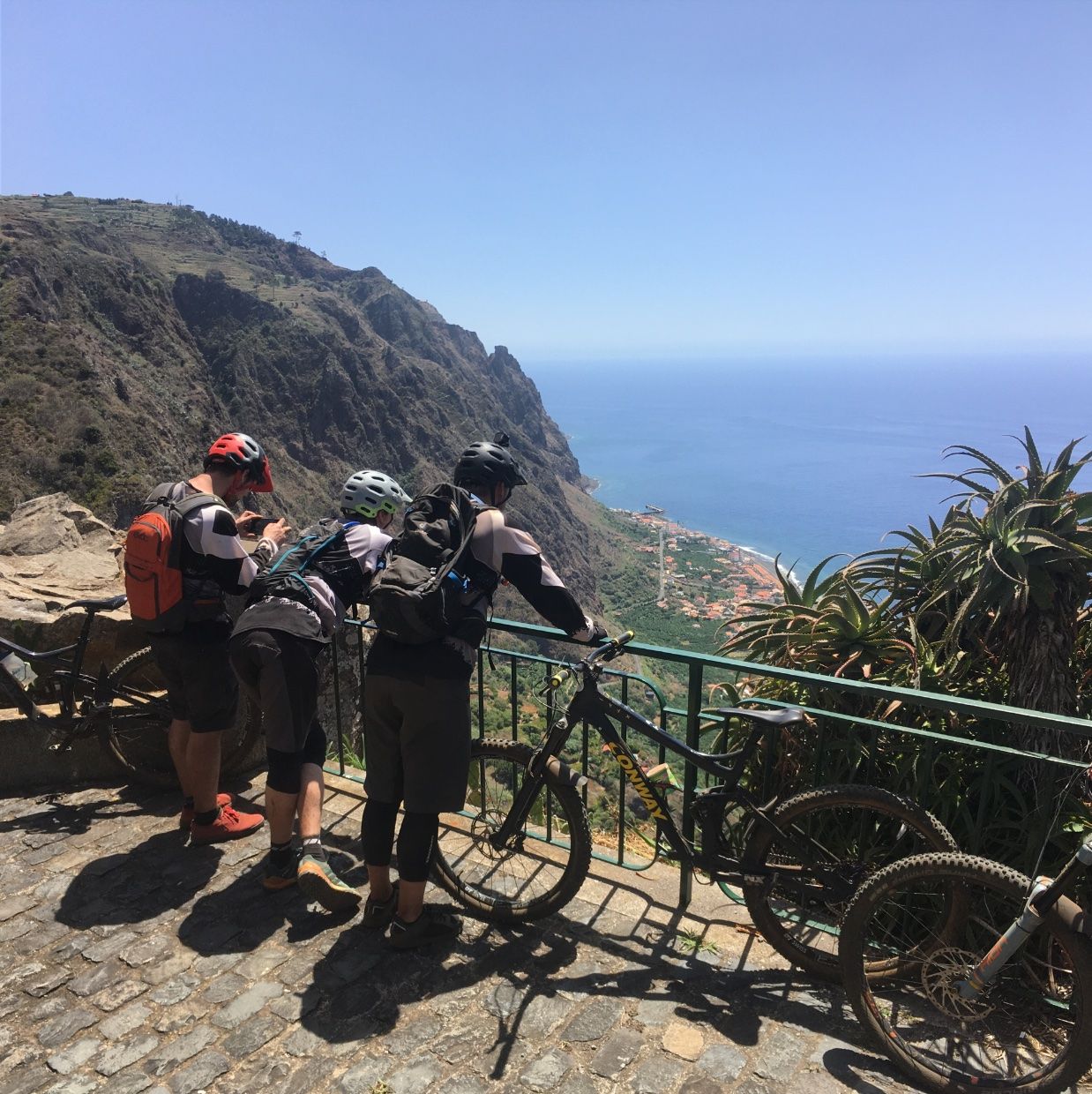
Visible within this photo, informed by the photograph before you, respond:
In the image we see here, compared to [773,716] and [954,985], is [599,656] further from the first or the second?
[954,985]

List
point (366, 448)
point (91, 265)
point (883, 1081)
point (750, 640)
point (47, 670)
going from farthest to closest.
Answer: point (366, 448) < point (91, 265) < point (47, 670) < point (750, 640) < point (883, 1081)

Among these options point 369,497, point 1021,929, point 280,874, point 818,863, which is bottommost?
point 280,874

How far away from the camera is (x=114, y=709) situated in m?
4.86

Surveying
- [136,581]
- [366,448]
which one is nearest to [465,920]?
[136,581]

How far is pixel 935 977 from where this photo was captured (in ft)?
10.4

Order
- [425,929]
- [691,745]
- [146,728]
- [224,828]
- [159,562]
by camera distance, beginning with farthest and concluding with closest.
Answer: [146,728]
[224,828]
[159,562]
[691,745]
[425,929]

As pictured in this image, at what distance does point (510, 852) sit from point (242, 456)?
2.50 m

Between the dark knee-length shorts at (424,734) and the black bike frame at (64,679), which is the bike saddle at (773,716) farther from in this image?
the black bike frame at (64,679)

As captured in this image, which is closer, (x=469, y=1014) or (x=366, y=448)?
(x=469, y=1014)

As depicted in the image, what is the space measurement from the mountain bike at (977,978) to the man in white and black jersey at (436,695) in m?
1.62

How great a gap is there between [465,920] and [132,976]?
4.81 feet

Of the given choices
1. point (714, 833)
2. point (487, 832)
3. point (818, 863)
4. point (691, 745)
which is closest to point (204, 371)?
point (487, 832)

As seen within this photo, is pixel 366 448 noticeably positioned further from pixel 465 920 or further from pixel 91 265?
pixel 465 920

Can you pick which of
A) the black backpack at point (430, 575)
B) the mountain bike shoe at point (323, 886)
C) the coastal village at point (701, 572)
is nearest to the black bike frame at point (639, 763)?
the black backpack at point (430, 575)
